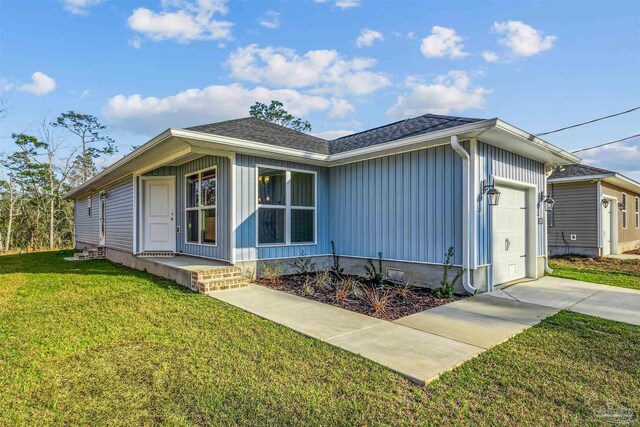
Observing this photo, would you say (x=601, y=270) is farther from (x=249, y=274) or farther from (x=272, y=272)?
(x=249, y=274)

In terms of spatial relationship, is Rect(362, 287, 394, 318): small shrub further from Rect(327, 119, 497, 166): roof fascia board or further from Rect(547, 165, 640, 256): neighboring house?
Rect(547, 165, 640, 256): neighboring house

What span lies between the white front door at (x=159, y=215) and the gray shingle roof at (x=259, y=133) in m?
2.47

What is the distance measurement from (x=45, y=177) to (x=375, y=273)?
22088 millimetres

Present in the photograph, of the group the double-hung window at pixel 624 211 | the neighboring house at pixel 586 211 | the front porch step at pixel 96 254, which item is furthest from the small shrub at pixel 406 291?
the double-hung window at pixel 624 211

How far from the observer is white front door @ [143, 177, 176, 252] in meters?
8.59

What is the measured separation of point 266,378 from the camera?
2562 mm

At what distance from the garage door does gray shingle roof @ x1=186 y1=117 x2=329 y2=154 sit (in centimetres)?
386

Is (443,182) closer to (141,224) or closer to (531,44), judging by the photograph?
(531,44)

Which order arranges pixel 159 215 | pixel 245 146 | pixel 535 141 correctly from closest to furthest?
pixel 535 141 → pixel 245 146 → pixel 159 215

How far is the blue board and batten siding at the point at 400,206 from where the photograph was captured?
223 inches

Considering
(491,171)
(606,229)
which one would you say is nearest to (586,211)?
(606,229)

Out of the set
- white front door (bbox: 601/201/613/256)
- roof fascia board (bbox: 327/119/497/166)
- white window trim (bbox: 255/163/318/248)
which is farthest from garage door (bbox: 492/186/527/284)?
white front door (bbox: 601/201/613/256)

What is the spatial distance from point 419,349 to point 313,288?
114 inches

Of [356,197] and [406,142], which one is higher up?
[406,142]
